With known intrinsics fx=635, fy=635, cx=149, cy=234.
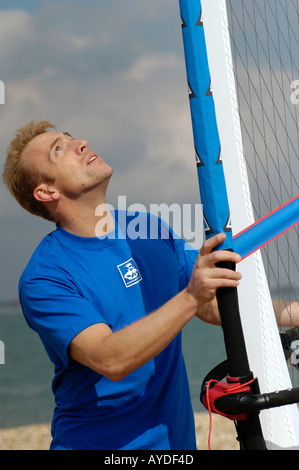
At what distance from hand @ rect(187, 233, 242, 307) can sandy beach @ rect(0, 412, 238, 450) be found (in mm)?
3793

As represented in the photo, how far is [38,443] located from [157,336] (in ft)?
14.0

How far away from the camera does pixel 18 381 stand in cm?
1711

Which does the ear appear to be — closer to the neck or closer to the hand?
the neck

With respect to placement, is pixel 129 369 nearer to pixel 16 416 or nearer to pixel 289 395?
pixel 289 395

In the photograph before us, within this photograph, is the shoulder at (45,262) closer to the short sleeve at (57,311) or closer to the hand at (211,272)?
the short sleeve at (57,311)

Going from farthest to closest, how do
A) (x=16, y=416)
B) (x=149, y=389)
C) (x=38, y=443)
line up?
(x=16, y=416) → (x=38, y=443) → (x=149, y=389)

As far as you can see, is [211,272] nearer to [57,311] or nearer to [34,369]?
[57,311]

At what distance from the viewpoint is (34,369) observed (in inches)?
770

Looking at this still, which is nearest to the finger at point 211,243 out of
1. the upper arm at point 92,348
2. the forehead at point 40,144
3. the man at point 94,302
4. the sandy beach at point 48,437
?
the man at point 94,302

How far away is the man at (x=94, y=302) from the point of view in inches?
62.3

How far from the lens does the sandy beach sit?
16.3 ft

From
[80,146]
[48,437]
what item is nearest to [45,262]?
[80,146]

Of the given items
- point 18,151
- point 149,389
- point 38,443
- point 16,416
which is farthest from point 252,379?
point 16,416

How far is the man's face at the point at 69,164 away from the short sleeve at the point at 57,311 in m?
0.29
